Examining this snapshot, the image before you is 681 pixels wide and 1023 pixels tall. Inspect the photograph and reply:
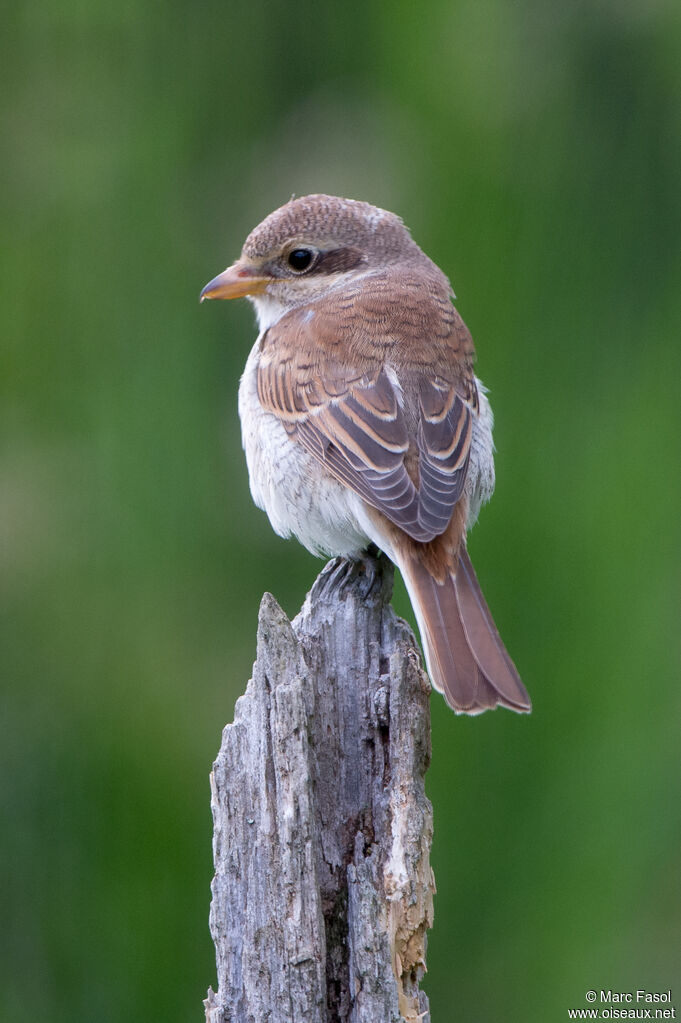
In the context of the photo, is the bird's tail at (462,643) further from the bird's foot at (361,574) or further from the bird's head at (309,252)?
the bird's head at (309,252)

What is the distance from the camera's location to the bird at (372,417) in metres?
2.76

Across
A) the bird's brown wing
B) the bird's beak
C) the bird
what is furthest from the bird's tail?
the bird's beak

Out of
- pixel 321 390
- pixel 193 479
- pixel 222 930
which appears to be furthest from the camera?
pixel 193 479

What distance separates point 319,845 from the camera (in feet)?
7.26

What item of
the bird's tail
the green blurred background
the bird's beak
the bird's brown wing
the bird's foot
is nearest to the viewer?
the bird's tail

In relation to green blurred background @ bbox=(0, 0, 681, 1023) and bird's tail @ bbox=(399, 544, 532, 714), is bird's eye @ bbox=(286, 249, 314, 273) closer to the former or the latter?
green blurred background @ bbox=(0, 0, 681, 1023)

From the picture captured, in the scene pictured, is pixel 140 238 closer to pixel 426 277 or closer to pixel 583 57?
pixel 426 277

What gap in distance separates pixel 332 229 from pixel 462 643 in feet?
5.01

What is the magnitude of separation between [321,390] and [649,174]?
147 centimetres

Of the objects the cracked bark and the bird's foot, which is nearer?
the cracked bark

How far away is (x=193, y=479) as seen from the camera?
3729 mm

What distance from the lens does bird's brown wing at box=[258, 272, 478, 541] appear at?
2.91m

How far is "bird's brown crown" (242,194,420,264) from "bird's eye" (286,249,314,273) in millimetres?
32

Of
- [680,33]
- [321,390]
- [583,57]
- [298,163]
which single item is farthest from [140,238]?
[680,33]
